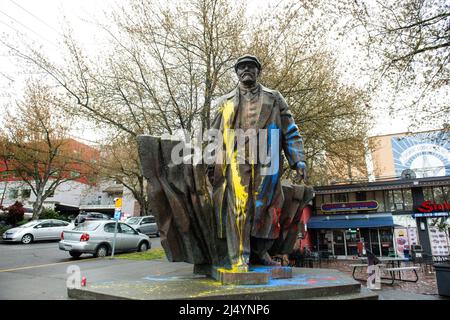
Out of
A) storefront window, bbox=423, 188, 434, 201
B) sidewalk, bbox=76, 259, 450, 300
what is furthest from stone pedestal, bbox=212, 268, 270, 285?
storefront window, bbox=423, 188, 434, 201

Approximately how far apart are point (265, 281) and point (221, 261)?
0.94 m

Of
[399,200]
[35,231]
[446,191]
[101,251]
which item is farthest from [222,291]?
[446,191]

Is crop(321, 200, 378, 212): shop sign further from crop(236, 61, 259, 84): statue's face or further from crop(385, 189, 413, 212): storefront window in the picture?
crop(236, 61, 259, 84): statue's face

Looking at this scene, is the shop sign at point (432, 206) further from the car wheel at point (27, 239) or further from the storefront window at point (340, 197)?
the car wheel at point (27, 239)

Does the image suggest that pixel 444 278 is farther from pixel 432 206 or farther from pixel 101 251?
pixel 432 206

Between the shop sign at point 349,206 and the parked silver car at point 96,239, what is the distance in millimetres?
17201

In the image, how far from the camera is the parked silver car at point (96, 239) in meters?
11.9

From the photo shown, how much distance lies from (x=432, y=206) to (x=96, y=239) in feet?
73.6

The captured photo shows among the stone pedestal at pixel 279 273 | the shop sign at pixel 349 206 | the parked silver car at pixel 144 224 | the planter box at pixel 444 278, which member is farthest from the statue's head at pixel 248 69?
the shop sign at pixel 349 206

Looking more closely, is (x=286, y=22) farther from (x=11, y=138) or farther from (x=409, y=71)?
(x=11, y=138)

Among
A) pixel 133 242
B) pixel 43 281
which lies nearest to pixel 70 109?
pixel 133 242

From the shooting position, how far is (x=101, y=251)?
1259 centimetres

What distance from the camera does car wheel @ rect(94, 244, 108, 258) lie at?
12.4 m

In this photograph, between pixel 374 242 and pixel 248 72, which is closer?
pixel 248 72
